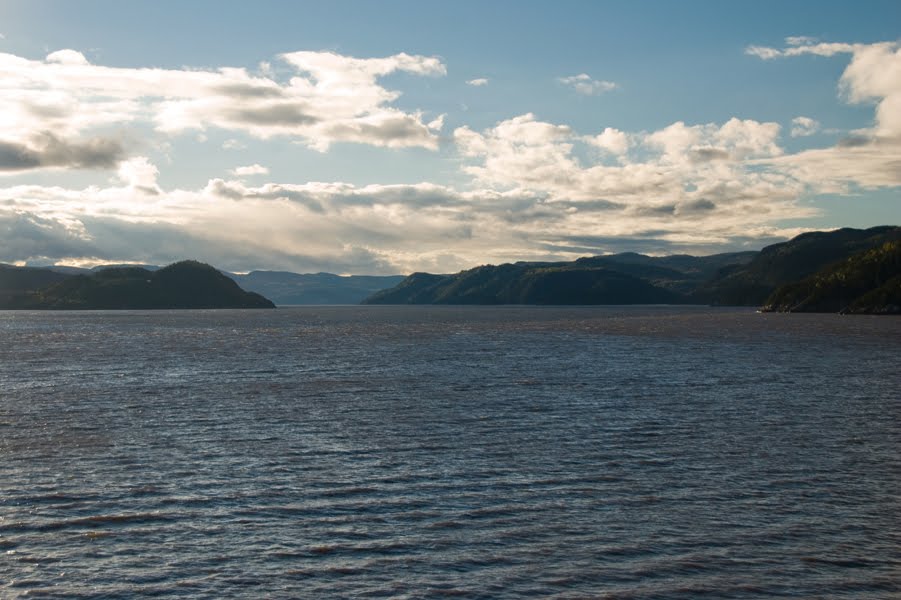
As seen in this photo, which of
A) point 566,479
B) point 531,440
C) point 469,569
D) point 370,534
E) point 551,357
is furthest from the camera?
point 551,357

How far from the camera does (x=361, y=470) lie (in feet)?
136

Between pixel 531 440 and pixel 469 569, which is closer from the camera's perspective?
pixel 469 569

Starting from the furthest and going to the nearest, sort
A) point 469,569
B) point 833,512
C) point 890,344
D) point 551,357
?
point 890,344, point 551,357, point 833,512, point 469,569

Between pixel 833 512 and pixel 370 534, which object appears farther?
pixel 833 512

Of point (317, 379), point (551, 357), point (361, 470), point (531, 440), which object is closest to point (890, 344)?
point (551, 357)

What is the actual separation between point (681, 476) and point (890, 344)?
12898cm

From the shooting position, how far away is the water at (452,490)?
1029 inches

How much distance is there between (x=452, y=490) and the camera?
37406 mm

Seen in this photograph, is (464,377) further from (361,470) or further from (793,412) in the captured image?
(361,470)

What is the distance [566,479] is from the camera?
3975 centimetres

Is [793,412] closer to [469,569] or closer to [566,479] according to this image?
[566,479]

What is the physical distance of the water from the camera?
26.1 metres

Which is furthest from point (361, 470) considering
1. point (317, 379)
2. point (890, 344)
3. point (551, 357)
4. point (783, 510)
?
point (890, 344)

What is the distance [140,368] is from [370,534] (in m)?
85.4
